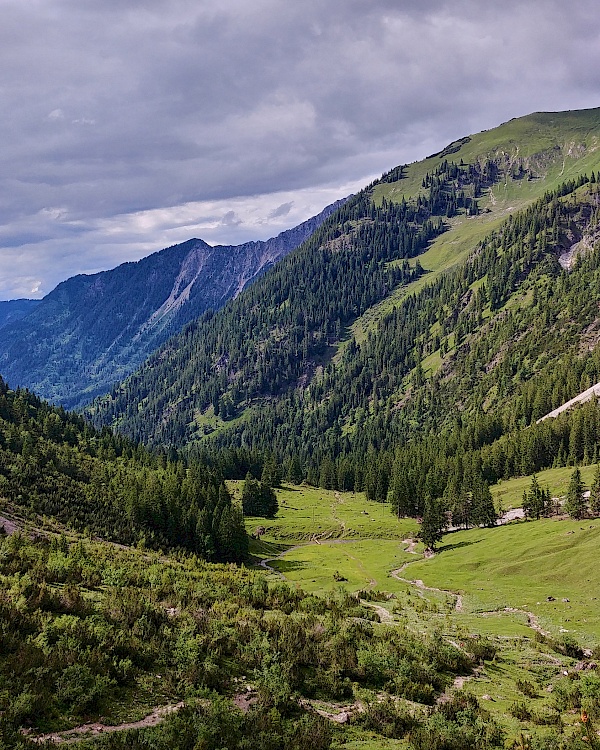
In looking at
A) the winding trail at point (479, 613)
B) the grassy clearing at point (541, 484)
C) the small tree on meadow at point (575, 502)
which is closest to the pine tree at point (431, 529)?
the winding trail at point (479, 613)

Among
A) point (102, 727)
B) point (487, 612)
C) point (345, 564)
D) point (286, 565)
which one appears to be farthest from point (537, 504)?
point (102, 727)

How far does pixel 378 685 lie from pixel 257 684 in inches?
271

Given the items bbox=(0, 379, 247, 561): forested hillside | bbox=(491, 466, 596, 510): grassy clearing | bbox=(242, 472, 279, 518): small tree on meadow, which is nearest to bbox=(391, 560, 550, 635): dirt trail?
bbox=(0, 379, 247, 561): forested hillside

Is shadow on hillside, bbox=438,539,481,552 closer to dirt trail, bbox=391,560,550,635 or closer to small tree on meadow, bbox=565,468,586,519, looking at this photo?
small tree on meadow, bbox=565,468,586,519

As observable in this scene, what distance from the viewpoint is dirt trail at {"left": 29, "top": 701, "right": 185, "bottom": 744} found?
15.7 meters

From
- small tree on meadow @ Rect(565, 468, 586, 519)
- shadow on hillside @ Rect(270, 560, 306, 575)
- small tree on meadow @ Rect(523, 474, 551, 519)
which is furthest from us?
small tree on meadow @ Rect(523, 474, 551, 519)

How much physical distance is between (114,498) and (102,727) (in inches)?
2824

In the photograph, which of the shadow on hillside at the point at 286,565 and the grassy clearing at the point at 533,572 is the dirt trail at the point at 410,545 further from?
the shadow on hillside at the point at 286,565

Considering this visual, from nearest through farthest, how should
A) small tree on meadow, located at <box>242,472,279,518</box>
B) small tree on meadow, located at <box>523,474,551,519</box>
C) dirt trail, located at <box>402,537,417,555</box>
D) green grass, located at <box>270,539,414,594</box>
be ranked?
1. green grass, located at <box>270,539,414,594</box>
2. small tree on meadow, located at <box>523,474,551,519</box>
3. dirt trail, located at <box>402,537,417,555</box>
4. small tree on meadow, located at <box>242,472,279,518</box>

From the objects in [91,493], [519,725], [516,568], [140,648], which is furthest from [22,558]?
[516,568]

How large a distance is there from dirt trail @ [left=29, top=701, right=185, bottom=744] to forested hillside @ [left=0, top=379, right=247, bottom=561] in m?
51.8

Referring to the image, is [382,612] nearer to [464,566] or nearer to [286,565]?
[464,566]

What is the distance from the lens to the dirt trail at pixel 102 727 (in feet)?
51.5

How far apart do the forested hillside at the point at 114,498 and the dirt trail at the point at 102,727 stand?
5181cm
